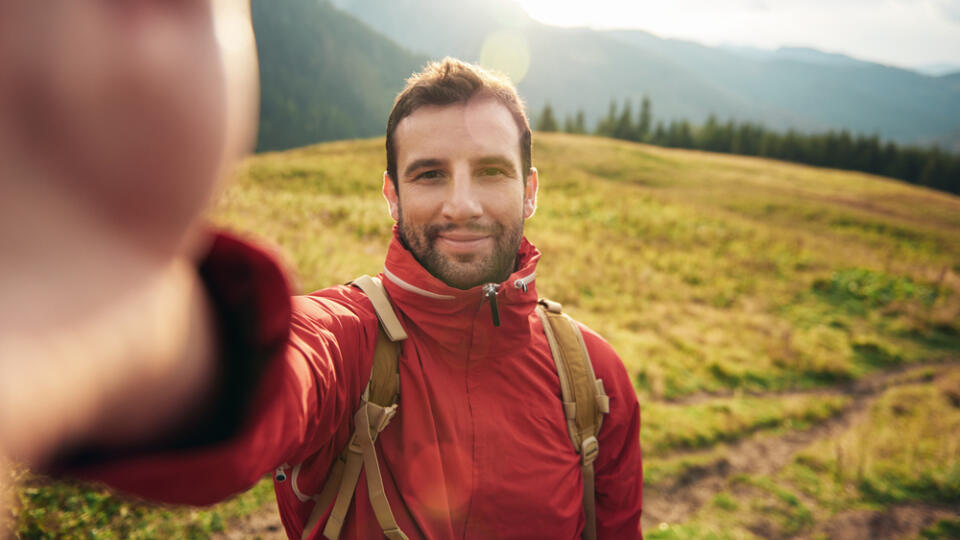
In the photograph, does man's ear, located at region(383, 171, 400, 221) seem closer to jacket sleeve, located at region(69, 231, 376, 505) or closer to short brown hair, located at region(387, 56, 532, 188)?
short brown hair, located at region(387, 56, 532, 188)

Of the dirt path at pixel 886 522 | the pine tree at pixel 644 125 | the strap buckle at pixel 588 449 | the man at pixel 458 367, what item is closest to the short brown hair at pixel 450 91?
the man at pixel 458 367

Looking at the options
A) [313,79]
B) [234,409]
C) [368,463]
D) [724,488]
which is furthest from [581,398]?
[313,79]

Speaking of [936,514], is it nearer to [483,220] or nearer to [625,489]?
[625,489]

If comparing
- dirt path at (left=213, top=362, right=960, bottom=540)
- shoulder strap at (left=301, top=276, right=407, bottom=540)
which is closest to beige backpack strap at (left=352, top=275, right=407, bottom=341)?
shoulder strap at (left=301, top=276, right=407, bottom=540)

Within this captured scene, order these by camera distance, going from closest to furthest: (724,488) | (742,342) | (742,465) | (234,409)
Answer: (234,409) → (724,488) → (742,465) → (742,342)

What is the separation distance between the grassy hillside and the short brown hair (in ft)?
7.87

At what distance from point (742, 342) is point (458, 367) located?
1008 centimetres

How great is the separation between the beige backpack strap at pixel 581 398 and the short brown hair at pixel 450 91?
0.95 meters

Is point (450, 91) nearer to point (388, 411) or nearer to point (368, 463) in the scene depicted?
point (388, 411)

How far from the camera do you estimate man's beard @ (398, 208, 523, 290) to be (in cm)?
217

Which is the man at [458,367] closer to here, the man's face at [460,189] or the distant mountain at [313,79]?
the man's face at [460,189]

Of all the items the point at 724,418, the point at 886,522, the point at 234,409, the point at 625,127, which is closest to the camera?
the point at 234,409

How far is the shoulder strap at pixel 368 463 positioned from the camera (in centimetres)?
165

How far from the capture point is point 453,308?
1.96 meters
